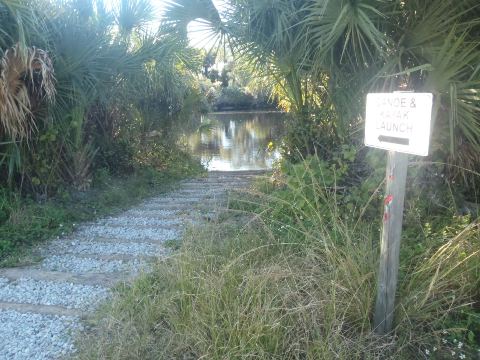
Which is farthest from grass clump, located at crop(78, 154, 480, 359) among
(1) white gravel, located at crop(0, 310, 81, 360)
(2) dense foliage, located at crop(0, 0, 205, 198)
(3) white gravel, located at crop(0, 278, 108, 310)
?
(2) dense foliage, located at crop(0, 0, 205, 198)

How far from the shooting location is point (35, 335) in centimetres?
318

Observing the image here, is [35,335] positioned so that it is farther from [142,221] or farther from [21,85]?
[21,85]

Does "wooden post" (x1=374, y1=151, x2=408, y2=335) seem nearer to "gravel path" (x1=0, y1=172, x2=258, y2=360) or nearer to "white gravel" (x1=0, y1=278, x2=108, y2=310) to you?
"gravel path" (x1=0, y1=172, x2=258, y2=360)

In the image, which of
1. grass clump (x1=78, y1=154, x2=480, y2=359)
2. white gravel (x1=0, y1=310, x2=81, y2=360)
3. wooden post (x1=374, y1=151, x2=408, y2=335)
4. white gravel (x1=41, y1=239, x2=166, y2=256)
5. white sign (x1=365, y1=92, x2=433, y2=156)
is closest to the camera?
white sign (x1=365, y1=92, x2=433, y2=156)

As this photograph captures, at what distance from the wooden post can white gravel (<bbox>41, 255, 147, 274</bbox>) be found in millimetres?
2285

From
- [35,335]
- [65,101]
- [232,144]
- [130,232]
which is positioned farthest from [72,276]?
[232,144]

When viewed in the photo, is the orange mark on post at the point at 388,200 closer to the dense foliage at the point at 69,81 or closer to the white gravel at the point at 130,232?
the white gravel at the point at 130,232

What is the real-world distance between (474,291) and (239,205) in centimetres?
299

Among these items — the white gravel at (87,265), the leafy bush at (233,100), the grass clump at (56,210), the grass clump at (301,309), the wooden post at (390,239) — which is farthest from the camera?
the leafy bush at (233,100)

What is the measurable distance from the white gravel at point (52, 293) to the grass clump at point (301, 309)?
49 centimetres

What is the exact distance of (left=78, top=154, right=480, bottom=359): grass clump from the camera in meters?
2.59

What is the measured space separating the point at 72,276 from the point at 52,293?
0.37 meters

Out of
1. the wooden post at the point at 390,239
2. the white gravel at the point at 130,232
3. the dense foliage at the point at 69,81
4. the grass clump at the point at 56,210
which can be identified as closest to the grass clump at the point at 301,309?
the wooden post at the point at 390,239

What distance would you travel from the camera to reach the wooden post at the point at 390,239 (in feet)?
8.12
